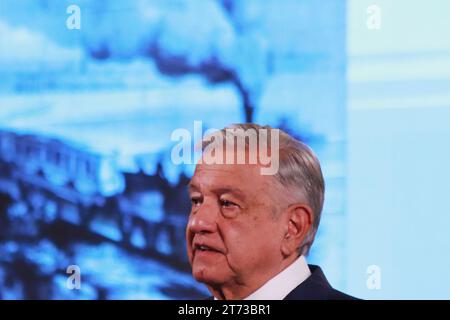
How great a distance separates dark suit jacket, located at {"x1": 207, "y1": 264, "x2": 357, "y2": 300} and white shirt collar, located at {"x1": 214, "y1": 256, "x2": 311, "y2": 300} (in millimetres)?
12

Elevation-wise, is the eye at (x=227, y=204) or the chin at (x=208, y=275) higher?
the eye at (x=227, y=204)

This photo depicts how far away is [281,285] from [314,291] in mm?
77

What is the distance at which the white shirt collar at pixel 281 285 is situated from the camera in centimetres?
197

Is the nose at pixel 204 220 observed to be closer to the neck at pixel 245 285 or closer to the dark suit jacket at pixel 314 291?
the neck at pixel 245 285

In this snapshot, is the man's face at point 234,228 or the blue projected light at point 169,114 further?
the blue projected light at point 169,114

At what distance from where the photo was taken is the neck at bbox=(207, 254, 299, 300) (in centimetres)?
196

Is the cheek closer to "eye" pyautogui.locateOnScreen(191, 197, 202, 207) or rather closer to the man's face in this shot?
the man's face

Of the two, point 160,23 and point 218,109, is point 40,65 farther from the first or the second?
point 218,109

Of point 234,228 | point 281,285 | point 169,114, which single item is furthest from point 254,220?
point 169,114

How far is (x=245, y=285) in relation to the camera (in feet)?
6.44

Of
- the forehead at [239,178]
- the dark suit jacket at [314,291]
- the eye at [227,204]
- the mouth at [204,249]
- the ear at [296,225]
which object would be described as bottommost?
the dark suit jacket at [314,291]

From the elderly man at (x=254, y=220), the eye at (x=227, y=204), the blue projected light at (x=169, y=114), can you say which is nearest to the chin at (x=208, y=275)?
the elderly man at (x=254, y=220)

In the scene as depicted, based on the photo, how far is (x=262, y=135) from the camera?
1.95 meters
